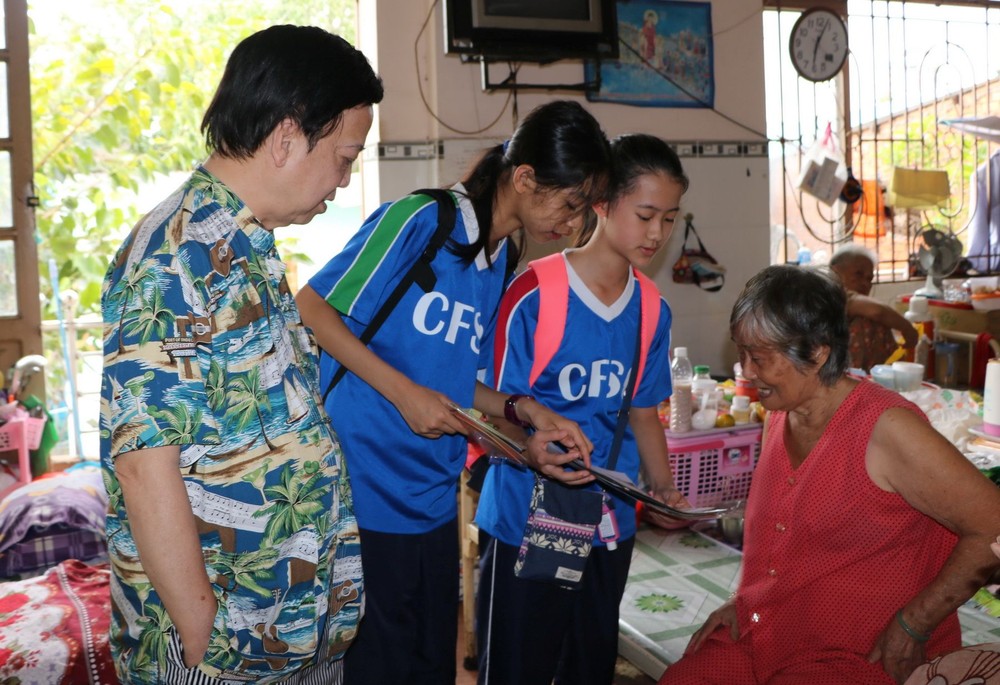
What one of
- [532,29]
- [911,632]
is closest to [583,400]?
[911,632]

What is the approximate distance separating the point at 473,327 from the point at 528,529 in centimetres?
43

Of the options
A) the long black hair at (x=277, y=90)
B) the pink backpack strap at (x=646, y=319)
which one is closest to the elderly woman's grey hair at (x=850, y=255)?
the pink backpack strap at (x=646, y=319)

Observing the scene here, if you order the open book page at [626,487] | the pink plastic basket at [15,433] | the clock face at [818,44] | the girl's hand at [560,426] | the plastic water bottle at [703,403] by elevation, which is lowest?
the pink plastic basket at [15,433]

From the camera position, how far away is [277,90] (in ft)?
3.57

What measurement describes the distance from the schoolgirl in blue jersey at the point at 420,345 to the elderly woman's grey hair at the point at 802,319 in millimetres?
365

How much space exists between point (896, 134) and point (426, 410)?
508 cm

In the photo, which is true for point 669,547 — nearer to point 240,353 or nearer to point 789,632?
point 789,632

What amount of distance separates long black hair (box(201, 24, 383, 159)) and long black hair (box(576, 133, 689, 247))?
89cm

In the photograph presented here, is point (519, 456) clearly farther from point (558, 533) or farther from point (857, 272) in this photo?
point (857, 272)

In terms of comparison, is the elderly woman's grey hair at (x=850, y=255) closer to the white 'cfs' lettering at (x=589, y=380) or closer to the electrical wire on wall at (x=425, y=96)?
the electrical wire on wall at (x=425, y=96)

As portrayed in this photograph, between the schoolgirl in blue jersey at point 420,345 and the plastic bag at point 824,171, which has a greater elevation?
the plastic bag at point 824,171

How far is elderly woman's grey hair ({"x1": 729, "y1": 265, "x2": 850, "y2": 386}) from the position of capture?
160 cm

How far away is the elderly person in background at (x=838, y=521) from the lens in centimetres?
147

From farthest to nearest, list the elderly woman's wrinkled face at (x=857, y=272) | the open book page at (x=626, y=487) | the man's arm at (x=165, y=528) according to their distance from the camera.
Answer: the elderly woman's wrinkled face at (x=857, y=272) < the open book page at (x=626, y=487) < the man's arm at (x=165, y=528)
